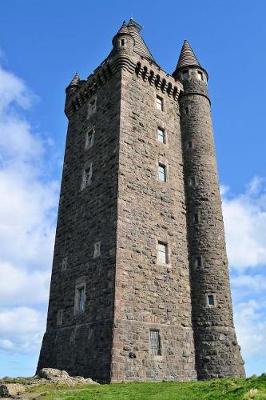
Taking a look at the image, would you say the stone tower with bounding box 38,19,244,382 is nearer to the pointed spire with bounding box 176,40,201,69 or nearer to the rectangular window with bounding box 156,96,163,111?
the rectangular window with bounding box 156,96,163,111

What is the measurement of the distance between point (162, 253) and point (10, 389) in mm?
10685

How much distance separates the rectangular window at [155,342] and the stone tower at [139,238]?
0.16 feet

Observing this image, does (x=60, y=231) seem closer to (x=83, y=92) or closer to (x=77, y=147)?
(x=77, y=147)

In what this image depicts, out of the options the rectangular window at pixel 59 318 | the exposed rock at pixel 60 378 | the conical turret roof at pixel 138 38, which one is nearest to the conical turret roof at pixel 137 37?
the conical turret roof at pixel 138 38

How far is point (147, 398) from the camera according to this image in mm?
12500

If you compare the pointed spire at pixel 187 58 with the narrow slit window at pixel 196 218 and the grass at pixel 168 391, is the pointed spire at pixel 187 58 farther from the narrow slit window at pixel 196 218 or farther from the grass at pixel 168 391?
the grass at pixel 168 391

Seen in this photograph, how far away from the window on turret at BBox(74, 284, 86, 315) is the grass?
18.4 feet

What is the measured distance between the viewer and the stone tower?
19.3m

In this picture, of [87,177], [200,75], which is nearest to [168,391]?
[87,177]

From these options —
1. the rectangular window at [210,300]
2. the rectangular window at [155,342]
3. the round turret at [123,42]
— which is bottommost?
the rectangular window at [155,342]

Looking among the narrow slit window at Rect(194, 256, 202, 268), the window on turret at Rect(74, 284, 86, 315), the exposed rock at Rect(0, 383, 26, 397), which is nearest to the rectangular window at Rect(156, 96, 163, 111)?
the narrow slit window at Rect(194, 256, 202, 268)

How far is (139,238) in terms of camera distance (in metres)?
21.4

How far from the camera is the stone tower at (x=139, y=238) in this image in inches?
761

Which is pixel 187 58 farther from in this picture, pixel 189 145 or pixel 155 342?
pixel 155 342
